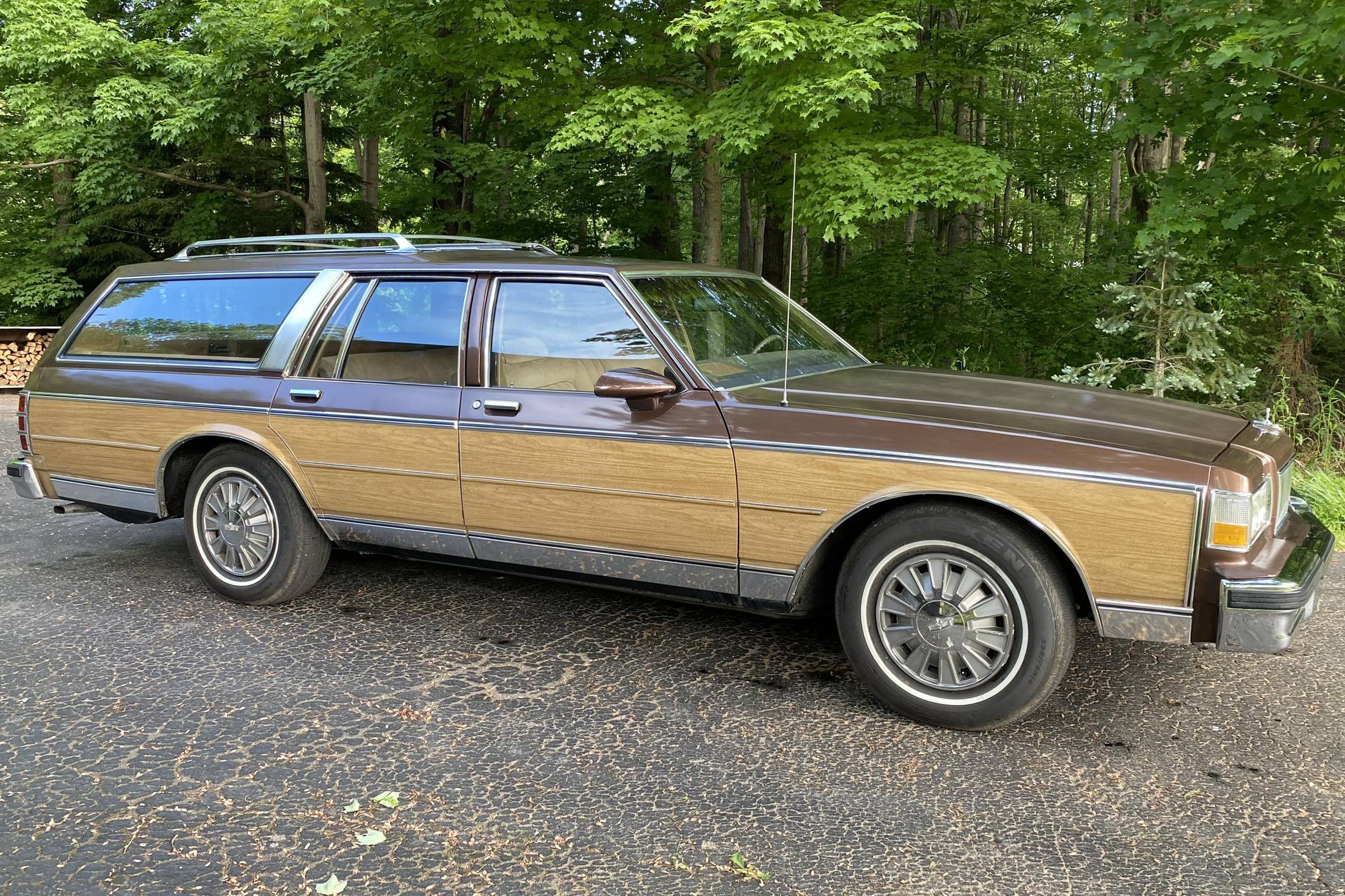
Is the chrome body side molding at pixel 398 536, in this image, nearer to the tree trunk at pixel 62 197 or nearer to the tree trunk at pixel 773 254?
the tree trunk at pixel 773 254

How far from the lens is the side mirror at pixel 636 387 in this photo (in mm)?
3834

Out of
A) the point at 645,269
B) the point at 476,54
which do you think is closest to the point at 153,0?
the point at 476,54

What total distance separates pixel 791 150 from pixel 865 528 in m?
6.84

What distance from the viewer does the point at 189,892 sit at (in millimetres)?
2564

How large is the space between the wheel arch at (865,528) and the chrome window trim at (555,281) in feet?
2.80

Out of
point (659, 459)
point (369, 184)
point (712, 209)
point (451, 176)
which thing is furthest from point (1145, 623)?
point (369, 184)

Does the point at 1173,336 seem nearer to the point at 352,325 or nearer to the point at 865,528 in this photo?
the point at 865,528

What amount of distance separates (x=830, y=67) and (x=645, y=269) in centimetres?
426

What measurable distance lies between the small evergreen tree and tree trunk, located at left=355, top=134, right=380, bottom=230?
14.7 metres

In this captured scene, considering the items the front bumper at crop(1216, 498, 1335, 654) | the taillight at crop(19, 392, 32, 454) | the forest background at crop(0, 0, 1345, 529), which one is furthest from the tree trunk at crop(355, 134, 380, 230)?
the front bumper at crop(1216, 498, 1335, 654)

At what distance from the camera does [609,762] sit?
3312mm

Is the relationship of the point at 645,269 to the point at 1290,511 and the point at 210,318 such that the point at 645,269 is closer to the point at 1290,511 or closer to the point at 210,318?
the point at 210,318

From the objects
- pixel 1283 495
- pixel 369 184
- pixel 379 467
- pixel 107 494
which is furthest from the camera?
pixel 369 184

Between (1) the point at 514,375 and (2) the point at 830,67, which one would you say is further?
(2) the point at 830,67
